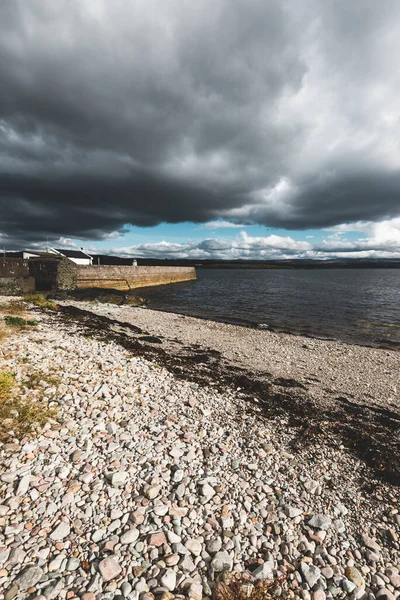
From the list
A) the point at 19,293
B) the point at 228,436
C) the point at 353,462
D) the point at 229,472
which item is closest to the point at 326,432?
the point at 353,462

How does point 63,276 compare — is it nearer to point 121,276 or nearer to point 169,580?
point 121,276

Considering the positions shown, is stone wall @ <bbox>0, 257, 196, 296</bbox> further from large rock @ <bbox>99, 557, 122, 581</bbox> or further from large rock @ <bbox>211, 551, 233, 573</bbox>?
large rock @ <bbox>211, 551, 233, 573</bbox>

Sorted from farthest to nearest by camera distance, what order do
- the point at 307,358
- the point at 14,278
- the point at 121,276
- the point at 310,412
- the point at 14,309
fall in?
the point at 121,276 → the point at 14,278 → the point at 14,309 → the point at 307,358 → the point at 310,412

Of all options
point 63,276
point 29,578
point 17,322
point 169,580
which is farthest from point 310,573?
point 63,276

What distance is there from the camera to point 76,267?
43.2 meters

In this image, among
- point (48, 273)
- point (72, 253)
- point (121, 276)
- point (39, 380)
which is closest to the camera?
point (39, 380)

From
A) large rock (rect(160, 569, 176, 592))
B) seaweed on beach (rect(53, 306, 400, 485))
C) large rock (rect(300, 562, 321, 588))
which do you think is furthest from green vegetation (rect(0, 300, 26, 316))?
large rock (rect(300, 562, 321, 588))

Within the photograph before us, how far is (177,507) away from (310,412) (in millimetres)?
6159

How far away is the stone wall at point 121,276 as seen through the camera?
4672 centimetres

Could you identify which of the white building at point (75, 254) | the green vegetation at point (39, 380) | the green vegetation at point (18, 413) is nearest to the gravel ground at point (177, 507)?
the green vegetation at point (39, 380)

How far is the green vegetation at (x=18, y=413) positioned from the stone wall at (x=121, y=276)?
40362 mm

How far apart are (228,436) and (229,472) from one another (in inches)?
50.3

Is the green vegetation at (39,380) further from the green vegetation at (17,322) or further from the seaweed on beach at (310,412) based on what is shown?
the green vegetation at (17,322)

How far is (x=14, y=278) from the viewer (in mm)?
30031
